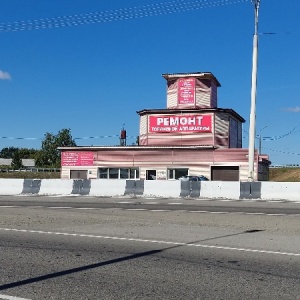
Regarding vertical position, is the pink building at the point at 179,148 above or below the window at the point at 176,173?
above

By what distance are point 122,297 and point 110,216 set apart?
1054 cm

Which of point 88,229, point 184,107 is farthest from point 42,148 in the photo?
point 88,229

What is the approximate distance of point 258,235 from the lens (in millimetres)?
12125

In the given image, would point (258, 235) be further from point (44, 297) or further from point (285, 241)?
point (44, 297)

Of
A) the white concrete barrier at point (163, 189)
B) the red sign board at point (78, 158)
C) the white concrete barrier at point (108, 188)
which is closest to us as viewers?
the white concrete barrier at point (163, 189)

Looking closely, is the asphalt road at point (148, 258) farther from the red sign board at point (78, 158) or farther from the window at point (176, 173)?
the red sign board at point (78, 158)

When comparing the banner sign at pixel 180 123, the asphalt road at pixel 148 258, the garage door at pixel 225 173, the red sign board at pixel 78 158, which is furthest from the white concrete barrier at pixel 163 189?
the red sign board at pixel 78 158

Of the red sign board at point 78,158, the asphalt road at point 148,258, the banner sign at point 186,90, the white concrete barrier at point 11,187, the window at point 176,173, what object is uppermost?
the banner sign at point 186,90

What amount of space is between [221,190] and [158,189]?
335 cm

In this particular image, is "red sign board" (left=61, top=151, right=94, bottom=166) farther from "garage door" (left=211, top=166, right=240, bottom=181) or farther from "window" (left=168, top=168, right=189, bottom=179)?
"garage door" (left=211, top=166, right=240, bottom=181)

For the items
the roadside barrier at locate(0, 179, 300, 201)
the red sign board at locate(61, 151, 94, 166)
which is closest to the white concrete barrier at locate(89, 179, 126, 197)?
the roadside barrier at locate(0, 179, 300, 201)

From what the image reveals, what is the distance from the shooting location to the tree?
113 metres

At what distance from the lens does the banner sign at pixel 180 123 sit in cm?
4491

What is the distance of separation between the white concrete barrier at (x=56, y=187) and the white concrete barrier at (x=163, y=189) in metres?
4.51
